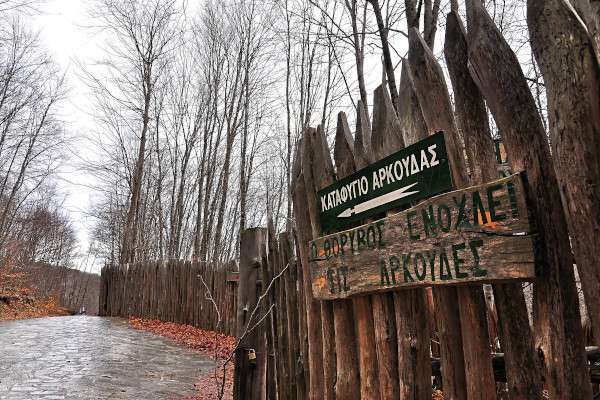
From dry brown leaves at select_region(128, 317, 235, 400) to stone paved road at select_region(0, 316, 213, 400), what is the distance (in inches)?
8.5

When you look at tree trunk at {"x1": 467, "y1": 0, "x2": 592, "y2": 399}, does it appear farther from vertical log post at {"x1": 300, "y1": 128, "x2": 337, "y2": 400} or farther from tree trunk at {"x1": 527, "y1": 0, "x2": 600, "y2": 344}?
vertical log post at {"x1": 300, "y1": 128, "x2": 337, "y2": 400}

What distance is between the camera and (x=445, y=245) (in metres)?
1.95

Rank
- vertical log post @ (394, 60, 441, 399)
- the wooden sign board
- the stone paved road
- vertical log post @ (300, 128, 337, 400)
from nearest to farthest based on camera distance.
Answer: the wooden sign board, vertical log post @ (394, 60, 441, 399), vertical log post @ (300, 128, 337, 400), the stone paved road

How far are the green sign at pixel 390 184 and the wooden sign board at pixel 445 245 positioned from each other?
0.37ft

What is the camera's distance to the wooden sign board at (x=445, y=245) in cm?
166

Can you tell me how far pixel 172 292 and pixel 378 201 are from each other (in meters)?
11.4

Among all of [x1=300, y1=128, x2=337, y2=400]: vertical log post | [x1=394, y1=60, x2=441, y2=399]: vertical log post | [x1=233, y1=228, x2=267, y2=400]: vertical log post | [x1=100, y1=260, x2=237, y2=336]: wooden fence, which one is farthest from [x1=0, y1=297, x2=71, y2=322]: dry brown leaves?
[x1=394, y1=60, x2=441, y2=399]: vertical log post

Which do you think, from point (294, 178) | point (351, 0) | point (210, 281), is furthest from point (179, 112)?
point (294, 178)

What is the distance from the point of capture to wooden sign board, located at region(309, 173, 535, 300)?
1661 mm

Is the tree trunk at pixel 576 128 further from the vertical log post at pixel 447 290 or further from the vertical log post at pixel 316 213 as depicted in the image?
the vertical log post at pixel 316 213

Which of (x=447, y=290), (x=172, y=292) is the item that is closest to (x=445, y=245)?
(x=447, y=290)

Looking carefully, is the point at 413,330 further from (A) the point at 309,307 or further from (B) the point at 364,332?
(A) the point at 309,307

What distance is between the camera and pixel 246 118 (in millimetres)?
15695

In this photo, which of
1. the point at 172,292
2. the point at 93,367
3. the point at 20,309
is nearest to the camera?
the point at 93,367
